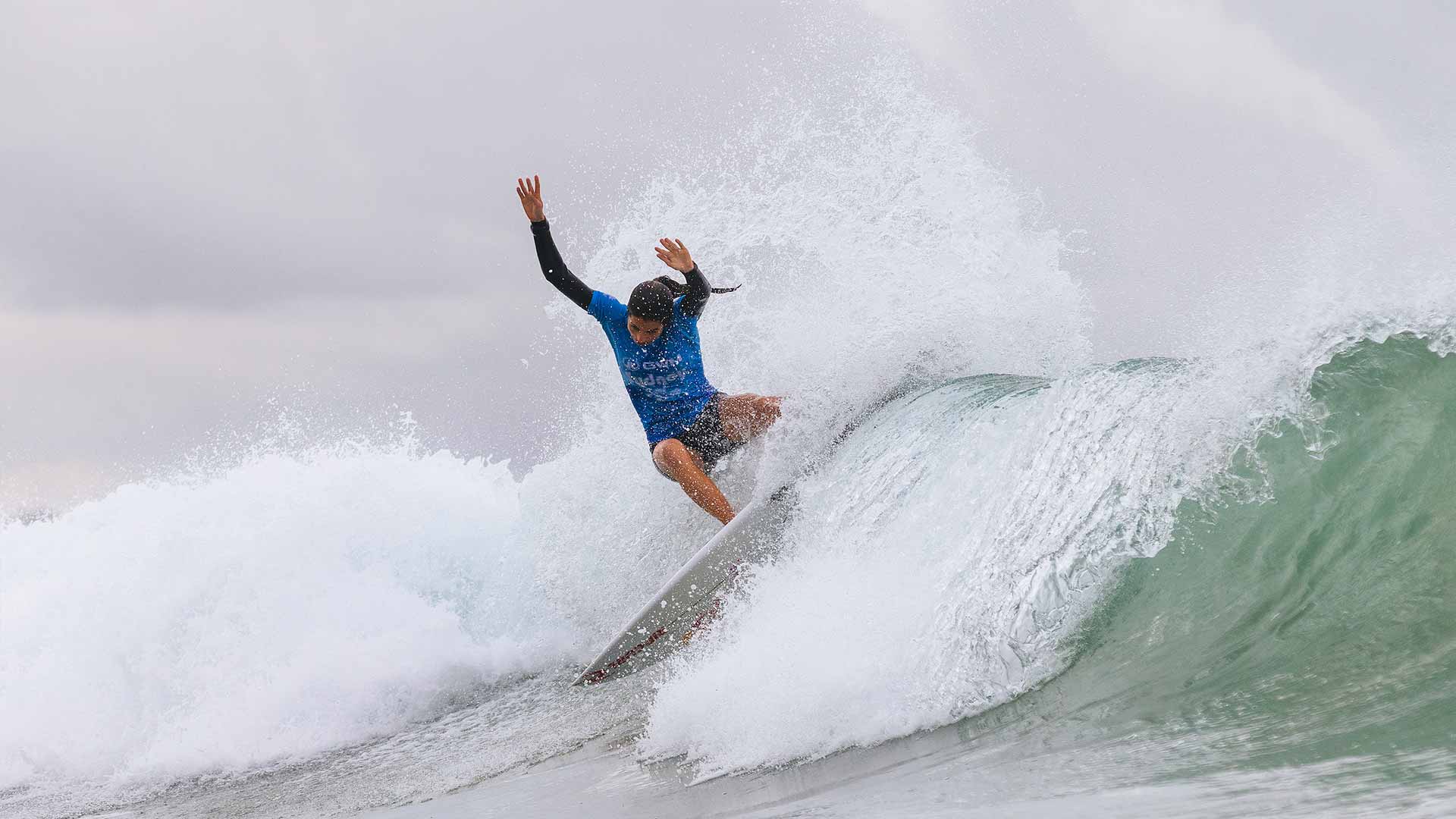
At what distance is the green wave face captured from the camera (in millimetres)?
2896

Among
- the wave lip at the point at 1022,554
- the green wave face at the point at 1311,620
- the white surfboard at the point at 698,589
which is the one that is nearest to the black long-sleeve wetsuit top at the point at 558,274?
the white surfboard at the point at 698,589

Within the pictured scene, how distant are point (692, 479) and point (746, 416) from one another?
0.56 m

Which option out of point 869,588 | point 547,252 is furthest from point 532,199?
point 869,588

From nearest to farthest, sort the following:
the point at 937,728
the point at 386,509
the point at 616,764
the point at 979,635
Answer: the point at 937,728, the point at 979,635, the point at 616,764, the point at 386,509

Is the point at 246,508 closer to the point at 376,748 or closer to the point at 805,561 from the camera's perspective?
the point at 376,748

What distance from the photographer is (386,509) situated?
32.1ft

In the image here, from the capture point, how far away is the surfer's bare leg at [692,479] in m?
6.33

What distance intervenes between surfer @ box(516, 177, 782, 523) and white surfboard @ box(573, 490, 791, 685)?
1.25 ft

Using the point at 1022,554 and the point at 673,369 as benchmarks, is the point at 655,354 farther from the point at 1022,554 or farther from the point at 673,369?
the point at 1022,554

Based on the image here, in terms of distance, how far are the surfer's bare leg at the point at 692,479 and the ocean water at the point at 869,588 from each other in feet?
1.28

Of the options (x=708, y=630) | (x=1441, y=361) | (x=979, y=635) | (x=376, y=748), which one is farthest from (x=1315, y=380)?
(x=376, y=748)

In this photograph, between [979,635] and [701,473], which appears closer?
[979,635]

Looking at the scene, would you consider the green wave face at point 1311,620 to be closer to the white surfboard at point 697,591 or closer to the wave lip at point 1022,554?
the wave lip at point 1022,554

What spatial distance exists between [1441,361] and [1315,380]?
0.62 metres
